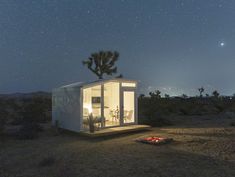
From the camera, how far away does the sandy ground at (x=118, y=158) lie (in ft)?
18.7

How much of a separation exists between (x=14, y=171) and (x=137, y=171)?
9.96 ft

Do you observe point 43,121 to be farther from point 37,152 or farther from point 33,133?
point 37,152

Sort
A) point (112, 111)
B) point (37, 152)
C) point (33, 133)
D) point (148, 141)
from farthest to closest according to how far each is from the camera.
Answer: point (112, 111)
point (33, 133)
point (148, 141)
point (37, 152)

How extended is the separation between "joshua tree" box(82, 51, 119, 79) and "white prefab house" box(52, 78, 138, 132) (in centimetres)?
578

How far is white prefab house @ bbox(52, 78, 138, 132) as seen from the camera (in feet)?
35.4

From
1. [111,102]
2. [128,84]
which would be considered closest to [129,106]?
[128,84]

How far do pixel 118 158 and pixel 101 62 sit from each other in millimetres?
13693

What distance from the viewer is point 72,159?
6926 millimetres

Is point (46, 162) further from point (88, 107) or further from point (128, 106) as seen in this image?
point (128, 106)

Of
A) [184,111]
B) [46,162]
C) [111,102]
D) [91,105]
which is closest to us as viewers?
[46,162]

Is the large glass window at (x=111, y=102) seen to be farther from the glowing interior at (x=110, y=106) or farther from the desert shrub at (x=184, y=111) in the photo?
the desert shrub at (x=184, y=111)

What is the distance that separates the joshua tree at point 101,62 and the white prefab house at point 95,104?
578 centimetres

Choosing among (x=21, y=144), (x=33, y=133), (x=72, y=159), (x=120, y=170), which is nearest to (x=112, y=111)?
(x=33, y=133)

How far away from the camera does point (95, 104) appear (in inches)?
515
